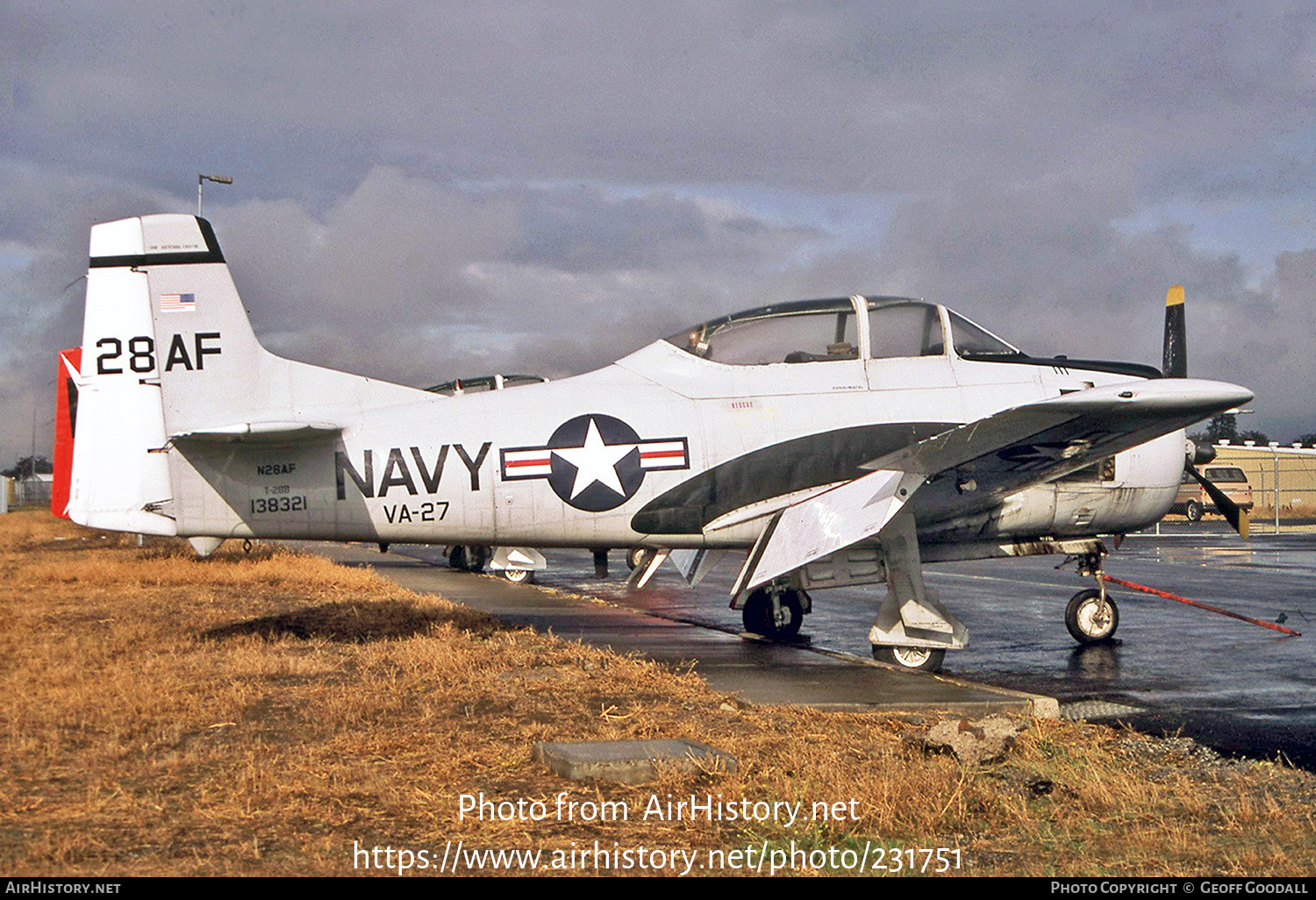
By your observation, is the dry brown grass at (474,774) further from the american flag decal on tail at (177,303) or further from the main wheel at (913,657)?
the american flag decal on tail at (177,303)

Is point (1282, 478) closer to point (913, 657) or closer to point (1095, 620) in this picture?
point (1095, 620)

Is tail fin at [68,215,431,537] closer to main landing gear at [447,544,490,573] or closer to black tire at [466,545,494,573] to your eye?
black tire at [466,545,494,573]

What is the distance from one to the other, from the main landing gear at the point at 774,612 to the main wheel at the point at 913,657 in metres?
2.17

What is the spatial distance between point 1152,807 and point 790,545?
5.07 meters

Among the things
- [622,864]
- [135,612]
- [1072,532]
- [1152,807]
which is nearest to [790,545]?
[1072,532]

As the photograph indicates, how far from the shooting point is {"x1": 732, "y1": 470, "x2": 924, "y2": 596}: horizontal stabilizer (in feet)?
32.7

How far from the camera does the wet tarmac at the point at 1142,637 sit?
8289mm

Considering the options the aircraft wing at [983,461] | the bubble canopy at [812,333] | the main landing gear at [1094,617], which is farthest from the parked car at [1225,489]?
the bubble canopy at [812,333]

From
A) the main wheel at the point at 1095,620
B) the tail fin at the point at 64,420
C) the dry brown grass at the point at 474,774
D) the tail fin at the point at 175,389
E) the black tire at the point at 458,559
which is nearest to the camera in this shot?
the dry brown grass at the point at 474,774

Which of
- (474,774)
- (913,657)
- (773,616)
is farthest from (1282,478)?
(474,774)

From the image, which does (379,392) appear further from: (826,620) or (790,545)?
(826,620)

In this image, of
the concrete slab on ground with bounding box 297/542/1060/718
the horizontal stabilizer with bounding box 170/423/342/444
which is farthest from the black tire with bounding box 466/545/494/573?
the horizontal stabilizer with bounding box 170/423/342/444

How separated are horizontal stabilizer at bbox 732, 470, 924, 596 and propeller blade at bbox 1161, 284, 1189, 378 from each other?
514 centimetres

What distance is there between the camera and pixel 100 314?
10594 millimetres
